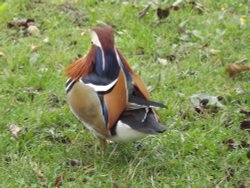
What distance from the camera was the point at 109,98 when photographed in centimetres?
333

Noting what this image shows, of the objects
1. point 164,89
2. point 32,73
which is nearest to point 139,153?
point 164,89

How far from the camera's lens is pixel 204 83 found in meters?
4.54

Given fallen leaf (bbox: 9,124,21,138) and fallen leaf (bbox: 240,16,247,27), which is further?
fallen leaf (bbox: 240,16,247,27)

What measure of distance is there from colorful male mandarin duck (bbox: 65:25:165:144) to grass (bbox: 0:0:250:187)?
27cm

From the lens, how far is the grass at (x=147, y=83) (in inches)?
138

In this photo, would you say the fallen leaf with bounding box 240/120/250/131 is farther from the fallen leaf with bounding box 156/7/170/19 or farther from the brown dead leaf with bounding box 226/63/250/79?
the fallen leaf with bounding box 156/7/170/19

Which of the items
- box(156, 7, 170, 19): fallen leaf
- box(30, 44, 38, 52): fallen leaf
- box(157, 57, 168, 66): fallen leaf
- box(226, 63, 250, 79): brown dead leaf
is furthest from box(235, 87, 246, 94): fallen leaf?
box(30, 44, 38, 52): fallen leaf

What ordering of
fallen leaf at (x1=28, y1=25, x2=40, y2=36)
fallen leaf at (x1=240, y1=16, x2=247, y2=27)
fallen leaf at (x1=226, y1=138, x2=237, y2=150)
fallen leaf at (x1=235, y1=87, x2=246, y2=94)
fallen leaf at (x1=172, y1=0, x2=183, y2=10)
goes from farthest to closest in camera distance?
fallen leaf at (x1=172, y1=0, x2=183, y2=10)
fallen leaf at (x1=240, y1=16, x2=247, y2=27)
fallen leaf at (x1=28, y1=25, x2=40, y2=36)
fallen leaf at (x1=235, y1=87, x2=246, y2=94)
fallen leaf at (x1=226, y1=138, x2=237, y2=150)

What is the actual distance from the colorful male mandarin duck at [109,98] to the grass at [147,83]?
27cm

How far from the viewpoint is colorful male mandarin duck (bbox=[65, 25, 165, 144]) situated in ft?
11.0

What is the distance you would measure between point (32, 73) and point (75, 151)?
3.42ft

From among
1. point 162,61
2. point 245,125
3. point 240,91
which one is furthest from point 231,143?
point 162,61

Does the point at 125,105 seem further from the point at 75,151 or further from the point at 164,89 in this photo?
the point at 164,89

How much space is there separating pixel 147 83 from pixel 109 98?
1206 millimetres
